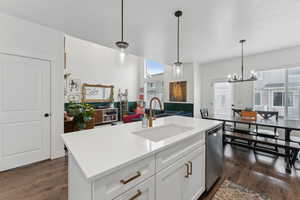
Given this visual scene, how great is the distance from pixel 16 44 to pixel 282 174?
5.30 meters

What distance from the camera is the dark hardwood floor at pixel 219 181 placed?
1.82 meters

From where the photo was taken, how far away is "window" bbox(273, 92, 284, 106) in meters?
4.15

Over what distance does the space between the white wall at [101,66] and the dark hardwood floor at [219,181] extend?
3.99 m

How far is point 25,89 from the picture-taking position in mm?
2568

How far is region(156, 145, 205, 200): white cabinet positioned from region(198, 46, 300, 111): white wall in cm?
428

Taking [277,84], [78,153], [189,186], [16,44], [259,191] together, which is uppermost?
[16,44]

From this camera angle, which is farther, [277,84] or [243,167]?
[277,84]

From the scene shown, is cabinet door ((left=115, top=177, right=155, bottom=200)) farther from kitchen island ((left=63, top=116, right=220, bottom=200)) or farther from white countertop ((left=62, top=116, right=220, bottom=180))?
white countertop ((left=62, top=116, right=220, bottom=180))

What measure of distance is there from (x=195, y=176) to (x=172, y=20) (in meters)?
2.67

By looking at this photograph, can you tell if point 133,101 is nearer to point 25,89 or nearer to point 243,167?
point 25,89

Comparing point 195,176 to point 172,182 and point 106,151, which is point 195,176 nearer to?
point 172,182

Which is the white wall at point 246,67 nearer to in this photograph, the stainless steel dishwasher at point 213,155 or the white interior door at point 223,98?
the white interior door at point 223,98

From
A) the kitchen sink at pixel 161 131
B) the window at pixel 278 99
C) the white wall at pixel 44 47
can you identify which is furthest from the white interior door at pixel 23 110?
the window at pixel 278 99

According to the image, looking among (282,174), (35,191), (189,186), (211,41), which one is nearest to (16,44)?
(35,191)
